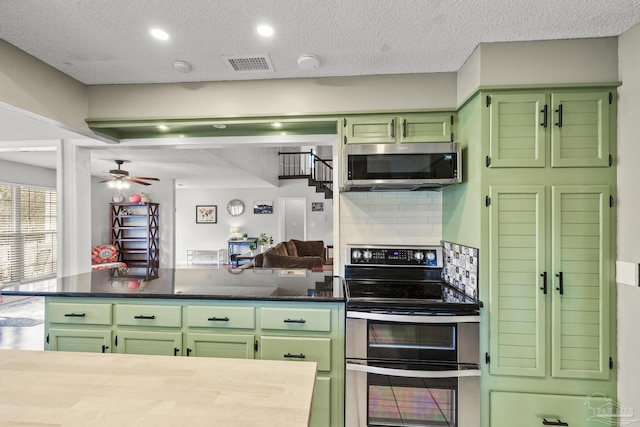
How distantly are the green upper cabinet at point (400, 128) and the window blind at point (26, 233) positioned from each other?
6.35 metres

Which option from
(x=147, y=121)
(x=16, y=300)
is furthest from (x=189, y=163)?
(x=16, y=300)

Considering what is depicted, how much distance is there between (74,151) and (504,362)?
359 cm

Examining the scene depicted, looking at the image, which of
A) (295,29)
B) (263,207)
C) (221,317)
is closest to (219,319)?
(221,317)

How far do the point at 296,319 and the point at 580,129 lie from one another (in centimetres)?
199

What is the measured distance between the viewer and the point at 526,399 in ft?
5.93

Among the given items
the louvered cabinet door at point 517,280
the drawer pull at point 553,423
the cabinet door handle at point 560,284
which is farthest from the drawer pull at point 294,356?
the cabinet door handle at point 560,284

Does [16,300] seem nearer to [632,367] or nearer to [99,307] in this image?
[99,307]

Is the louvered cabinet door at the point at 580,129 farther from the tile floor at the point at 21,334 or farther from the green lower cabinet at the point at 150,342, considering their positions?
the tile floor at the point at 21,334

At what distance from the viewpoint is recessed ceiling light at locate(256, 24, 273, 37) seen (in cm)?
172

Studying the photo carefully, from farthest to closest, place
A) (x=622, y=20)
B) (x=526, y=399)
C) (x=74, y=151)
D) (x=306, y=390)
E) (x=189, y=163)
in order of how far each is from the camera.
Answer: (x=189, y=163)
(x=74, y=151)
(x=526, y=399)
(x=622, y=20)
(x=306, y=390)

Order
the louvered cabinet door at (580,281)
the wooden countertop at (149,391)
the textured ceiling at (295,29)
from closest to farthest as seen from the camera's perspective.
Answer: the wooden countertop at (149,391) → the textured ceiling at (295,29) → the louvered cabinet door at (580,281)

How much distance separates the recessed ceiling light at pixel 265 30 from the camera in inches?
67.8

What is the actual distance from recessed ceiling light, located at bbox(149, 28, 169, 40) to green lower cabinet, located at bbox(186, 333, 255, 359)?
1772mm

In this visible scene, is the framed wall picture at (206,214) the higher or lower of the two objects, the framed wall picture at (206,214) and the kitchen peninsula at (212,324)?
the higher
